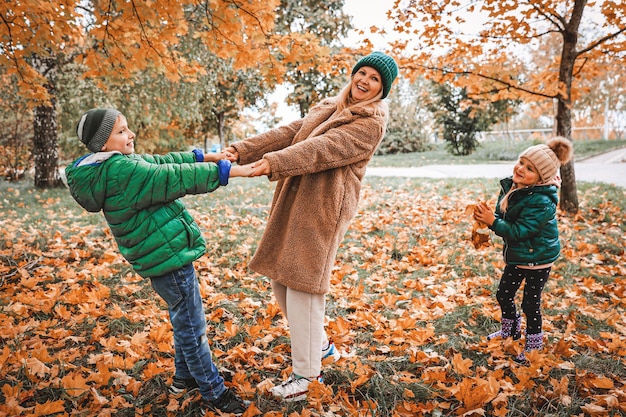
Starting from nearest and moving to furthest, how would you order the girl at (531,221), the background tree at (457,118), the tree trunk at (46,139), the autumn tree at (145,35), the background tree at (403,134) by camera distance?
the girl at (531,221) < the autumn tree at (145,35) < the tree trunk at (46,139) < the background tree at (457,118) < the background tree at (403,134)

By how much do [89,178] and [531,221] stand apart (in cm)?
252

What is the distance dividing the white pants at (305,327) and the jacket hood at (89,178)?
1.06 meters

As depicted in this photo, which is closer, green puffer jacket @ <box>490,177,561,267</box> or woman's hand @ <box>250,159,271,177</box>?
woman's hand @ <box>250,159,271,177</box>

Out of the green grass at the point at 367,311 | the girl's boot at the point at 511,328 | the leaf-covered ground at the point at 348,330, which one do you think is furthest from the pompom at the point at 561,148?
the green grass at the point at 367,311

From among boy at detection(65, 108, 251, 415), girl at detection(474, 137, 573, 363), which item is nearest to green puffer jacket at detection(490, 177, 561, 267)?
girl at detection(474, 137, 573, 363)

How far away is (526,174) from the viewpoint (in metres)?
2.55

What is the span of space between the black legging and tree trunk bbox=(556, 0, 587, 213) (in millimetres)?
4730

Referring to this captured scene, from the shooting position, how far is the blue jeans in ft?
6.44

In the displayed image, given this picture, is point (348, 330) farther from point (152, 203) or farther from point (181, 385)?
point (152, 203)

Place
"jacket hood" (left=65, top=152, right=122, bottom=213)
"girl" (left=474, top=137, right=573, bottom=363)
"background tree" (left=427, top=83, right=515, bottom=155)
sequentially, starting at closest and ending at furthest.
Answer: "jacket hood" (left=65, top=152, right=122, bottom=213), "girl" (left=474, top=137, right=573, bottom=363), "background tree" (left=427, top=83, right=515, bottom=155)

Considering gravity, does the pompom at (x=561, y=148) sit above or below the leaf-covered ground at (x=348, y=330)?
above

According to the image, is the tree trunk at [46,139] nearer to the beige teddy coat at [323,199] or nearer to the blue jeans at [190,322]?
the blue jeans at [190,322]

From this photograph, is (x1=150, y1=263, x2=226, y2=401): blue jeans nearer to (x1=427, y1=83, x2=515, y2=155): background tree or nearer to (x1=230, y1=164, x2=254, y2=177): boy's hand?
(x1=230, y1=164, x2=254, y2=177): boy's hand

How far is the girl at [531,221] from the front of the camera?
253 centimetres
